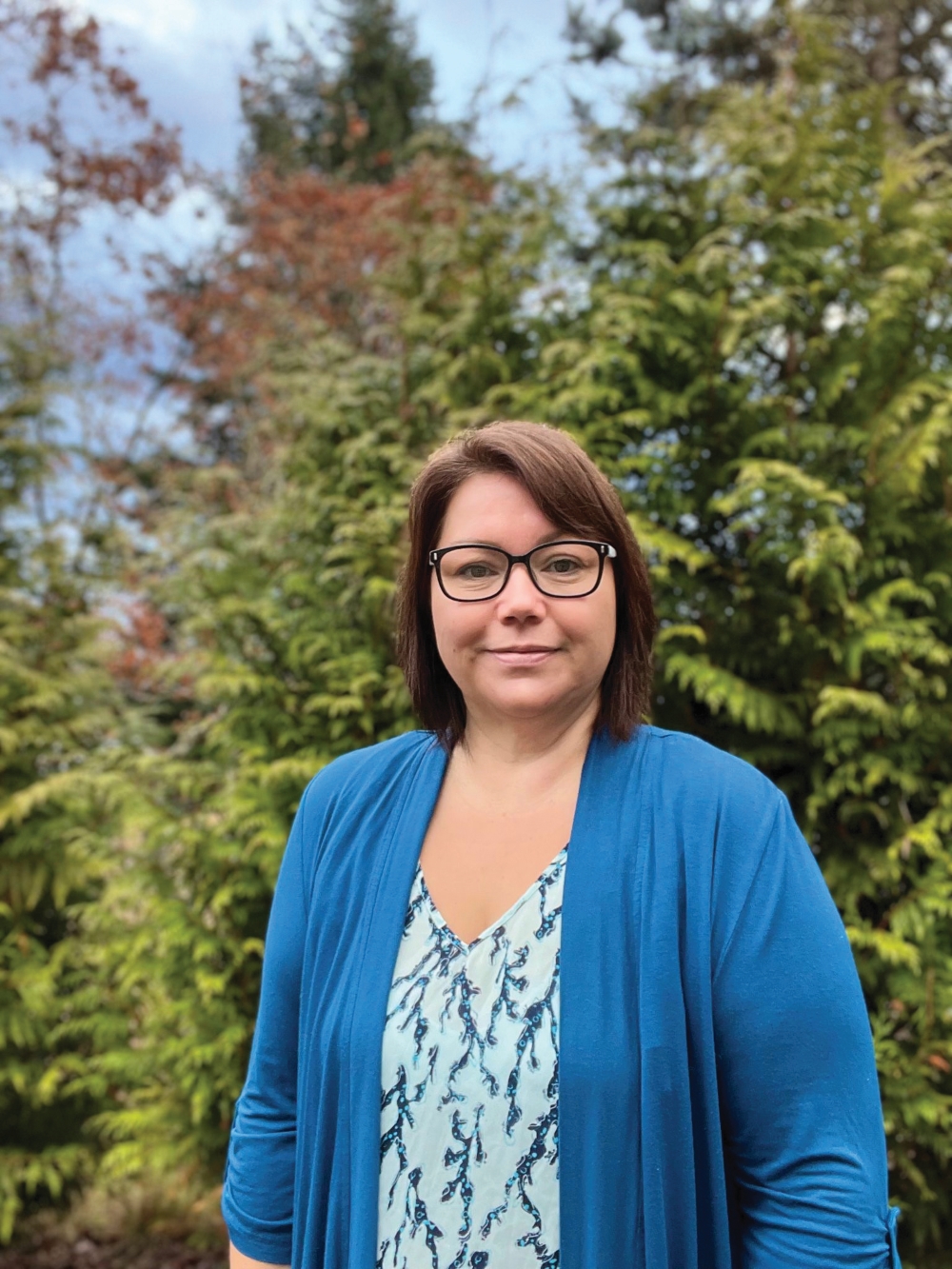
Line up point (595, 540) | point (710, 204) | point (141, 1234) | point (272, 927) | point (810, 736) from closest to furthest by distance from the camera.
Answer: point (595, 540)
point (272, 927)
point (810, 736)
point (710, 204)
point (141, 1234)

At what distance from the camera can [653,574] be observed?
3109 mm

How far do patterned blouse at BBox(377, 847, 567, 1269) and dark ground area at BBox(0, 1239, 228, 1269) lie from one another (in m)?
3.51

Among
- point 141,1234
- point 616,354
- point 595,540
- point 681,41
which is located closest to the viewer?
point 595,540

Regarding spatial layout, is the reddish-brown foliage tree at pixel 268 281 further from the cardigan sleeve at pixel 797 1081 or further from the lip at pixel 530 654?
the cardigan sleeve at pixel 797 1081

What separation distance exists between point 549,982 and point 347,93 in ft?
43.8

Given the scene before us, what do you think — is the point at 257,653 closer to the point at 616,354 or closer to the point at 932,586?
the point at 616,354

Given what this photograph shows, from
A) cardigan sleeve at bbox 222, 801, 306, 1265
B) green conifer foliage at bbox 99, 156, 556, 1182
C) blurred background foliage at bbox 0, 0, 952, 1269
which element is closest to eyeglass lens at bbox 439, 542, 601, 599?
cardigan sleeve at bbox 222, 801, 306, 1265

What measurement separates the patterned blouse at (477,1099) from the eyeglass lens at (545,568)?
1.19 ft

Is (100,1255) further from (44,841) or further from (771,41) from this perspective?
(771,41)

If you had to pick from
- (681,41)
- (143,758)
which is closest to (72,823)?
(143,758)

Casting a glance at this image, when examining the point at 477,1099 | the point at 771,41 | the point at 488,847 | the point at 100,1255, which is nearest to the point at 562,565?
the point at 488,847

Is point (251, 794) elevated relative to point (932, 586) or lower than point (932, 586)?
lower

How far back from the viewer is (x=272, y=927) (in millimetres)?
1530

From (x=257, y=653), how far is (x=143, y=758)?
23.7 inches
